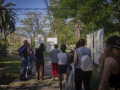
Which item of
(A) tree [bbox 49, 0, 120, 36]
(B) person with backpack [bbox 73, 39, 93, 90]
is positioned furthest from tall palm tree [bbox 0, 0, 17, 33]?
(B) person with backpack [bbox 73, 39, 93, 90]

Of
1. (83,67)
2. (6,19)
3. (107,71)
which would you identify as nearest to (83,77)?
(83,67)

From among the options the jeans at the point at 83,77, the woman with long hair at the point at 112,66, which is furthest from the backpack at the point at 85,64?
the woman with long hair at the point at 112,66

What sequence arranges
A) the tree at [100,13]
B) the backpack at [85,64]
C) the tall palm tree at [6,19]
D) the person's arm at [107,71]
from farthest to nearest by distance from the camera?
the tall palm tree at [6,19], the tree at [100,13], the backpack at [85,64], the person's arm at [107,71]

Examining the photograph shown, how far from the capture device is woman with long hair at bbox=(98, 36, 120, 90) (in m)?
2.12

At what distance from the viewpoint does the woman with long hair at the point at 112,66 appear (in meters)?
2.12

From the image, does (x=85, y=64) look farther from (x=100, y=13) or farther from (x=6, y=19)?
(x=6, y=19)

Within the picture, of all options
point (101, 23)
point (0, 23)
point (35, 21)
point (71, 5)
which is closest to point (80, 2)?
point (71, 5)

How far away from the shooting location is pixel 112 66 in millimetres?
2117

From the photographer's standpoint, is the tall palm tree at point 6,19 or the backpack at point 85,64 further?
the tall palm tree at point 6,19

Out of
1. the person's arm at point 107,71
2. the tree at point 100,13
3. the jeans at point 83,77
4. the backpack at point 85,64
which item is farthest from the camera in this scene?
the tree at point 100,13

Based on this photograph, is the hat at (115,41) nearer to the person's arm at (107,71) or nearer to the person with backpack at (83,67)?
the person's arm at (107,71)

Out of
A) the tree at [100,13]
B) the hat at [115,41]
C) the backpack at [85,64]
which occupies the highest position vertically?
the tree at [100,13]

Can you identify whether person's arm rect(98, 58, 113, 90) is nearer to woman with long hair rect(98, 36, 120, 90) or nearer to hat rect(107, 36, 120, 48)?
woman with long hair rect(98, 36, 120, 90)

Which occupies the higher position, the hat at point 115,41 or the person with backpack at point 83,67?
the hat at point 115,41
